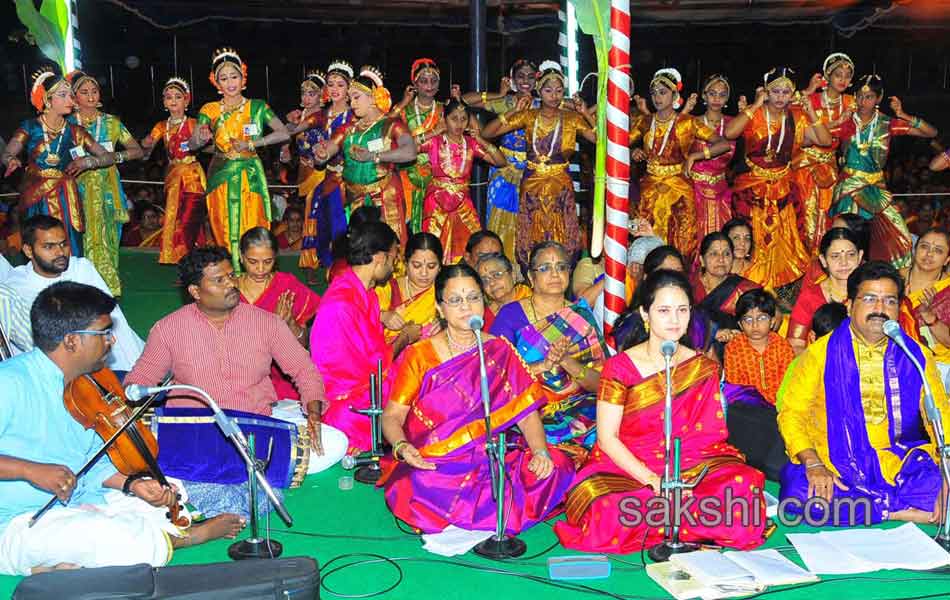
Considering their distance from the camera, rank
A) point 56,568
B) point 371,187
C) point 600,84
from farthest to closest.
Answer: point 371,187
point 600,84
point 56,568

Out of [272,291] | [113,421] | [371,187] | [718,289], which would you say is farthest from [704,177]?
[113,421]

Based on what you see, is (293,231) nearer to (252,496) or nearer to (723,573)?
(252,496)

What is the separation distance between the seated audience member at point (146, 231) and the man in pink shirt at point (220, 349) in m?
6.83

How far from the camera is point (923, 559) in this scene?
3.64 meters

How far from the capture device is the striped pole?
5.16 meters

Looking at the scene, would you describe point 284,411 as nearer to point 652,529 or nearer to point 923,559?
point 652,529

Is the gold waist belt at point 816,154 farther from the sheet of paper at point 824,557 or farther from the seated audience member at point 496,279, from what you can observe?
the sheet of paper at point 824,557

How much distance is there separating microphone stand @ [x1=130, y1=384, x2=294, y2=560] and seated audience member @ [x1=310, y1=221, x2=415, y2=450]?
3.58ft

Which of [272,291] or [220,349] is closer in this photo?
[220,349]

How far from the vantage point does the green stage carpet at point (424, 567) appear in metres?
3.54

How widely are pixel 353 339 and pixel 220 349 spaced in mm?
720

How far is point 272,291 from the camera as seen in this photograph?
18.4ft

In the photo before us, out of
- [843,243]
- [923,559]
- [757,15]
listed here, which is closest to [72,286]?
[923,559]

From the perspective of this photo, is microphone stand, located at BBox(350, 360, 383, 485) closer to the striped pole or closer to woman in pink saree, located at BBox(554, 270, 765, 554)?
woman in pink saree, located at BBox(554, 270, 765, 554)
